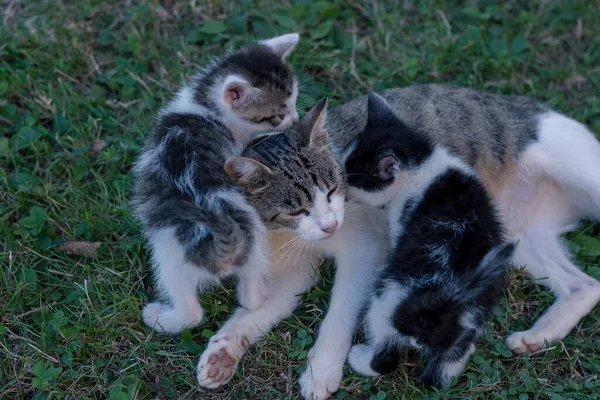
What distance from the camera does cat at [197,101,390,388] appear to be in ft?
10.8

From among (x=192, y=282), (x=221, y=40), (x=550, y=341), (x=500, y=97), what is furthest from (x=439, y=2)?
(x=192, y=282)

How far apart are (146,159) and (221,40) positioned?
1774 millimetres

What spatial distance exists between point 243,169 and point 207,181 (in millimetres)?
184

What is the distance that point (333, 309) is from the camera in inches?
137

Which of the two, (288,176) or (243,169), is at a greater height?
(243,169)

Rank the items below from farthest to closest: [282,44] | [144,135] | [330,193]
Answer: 1. [144,135]
2. [282,44]
3. [330,193]

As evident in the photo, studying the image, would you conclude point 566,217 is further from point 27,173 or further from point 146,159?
point 27,173

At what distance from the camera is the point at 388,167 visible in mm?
3475

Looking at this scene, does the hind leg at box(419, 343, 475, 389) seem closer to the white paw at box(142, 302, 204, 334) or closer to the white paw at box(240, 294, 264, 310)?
the white paw at box(240, 294, 264, 310)

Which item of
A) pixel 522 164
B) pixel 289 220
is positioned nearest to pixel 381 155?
pixel 289 220

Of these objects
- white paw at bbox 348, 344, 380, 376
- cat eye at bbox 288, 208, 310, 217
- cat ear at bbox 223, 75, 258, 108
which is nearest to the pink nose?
cat eye at bbox 288, 208, 310, 217

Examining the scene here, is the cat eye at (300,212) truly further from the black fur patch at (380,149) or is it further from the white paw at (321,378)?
the white paw at (321,378)

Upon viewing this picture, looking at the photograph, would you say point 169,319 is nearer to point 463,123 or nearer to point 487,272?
point 487,272

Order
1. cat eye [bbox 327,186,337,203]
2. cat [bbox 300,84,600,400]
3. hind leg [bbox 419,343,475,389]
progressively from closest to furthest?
hind leg [bbox 419,343,475,389]
cat eye [bbox 327,186,337,203]
cat [bbox 300,84,600,400]
